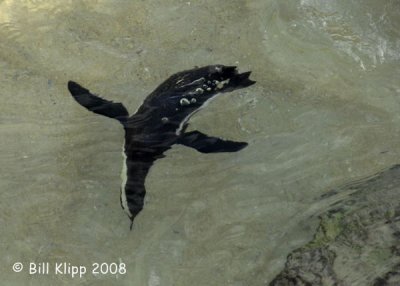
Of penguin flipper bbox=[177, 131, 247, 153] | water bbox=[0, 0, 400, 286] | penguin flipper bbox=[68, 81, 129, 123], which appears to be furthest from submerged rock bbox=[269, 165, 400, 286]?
penguin flipper bbox=[68, 81, 129, 123]

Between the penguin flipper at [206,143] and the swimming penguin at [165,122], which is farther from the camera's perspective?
the penguin flipper at [206,143]

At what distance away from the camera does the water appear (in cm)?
353

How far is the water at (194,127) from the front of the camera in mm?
3531

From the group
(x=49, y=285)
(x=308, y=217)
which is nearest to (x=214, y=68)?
(x=308, y=217)

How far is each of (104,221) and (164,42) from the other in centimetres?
176

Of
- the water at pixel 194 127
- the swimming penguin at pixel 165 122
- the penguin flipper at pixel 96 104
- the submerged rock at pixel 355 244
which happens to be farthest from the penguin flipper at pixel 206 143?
the submerged rock at pixel 355 244

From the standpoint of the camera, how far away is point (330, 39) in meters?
4.23

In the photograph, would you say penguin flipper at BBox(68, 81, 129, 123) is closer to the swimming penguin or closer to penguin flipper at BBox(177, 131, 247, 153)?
the swimming penguin

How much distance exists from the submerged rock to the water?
2.6 inches

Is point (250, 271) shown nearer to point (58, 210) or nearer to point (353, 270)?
point (353, 270)

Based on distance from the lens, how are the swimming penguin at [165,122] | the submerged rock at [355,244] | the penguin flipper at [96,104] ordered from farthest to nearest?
1. the penguin flipper at [96,104]
2. the swimming penguin at [165,122]
3. the submerged rock at [355,244]

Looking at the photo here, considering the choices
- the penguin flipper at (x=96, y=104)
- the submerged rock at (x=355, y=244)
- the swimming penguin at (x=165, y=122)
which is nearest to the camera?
the submerged rock at (x=355, y=244)

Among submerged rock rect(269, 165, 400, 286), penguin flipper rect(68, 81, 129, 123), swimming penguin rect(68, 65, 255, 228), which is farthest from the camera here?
penguin flipper rect(68, 81, 129, 123)

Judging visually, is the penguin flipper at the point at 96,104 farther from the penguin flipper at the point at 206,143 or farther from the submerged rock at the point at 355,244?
the submerged rock at the point at 355,244
